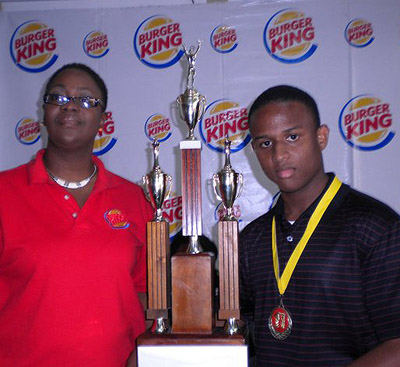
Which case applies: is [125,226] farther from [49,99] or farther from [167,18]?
[167,18]

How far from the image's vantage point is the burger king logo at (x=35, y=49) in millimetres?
3061

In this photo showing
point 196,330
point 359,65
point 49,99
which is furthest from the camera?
point 359,65

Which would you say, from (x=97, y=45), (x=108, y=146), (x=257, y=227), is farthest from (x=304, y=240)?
(x=97, y=45)

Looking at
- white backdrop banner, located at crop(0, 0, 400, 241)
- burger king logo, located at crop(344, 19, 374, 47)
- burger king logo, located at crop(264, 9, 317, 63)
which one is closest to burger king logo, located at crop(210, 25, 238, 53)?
white backdrop banner, located at crop(0, 0, 400, 241)

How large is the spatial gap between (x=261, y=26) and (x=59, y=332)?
2.29m

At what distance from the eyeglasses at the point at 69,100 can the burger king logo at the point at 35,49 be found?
1.67 m

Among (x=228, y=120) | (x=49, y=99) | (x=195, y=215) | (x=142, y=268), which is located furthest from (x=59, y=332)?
(x=228, y=120)

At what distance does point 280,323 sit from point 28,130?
232 cm

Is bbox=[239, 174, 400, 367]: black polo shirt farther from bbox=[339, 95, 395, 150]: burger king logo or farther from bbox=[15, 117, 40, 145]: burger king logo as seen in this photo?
bbox=[15, 117, 40, 145]: burger king logo

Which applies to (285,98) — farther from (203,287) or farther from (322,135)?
(203,287)

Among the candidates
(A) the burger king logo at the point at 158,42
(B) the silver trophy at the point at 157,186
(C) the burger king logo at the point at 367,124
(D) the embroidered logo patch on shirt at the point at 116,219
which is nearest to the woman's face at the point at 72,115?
(D) the embroidered logo patch on shirt at the point at 116,219

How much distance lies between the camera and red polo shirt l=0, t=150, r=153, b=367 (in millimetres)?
1378

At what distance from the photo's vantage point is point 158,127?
298cm

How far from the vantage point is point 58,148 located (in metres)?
1.57
